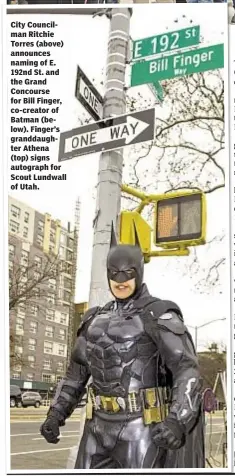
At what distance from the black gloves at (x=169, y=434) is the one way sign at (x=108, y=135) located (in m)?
1.05

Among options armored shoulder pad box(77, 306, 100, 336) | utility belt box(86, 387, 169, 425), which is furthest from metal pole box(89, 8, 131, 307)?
utility belt box(86, 387, 169, 425)

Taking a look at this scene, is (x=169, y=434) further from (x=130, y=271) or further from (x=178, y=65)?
(x=178, y=65)

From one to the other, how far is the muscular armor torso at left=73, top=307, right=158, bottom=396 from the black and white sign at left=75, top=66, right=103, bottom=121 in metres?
0.79

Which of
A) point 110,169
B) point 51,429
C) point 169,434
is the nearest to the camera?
point 169,434

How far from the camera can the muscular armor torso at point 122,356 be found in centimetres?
239

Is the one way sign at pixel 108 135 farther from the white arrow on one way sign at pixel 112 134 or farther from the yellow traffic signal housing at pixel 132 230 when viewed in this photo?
the yellow traffic signal housing at pixel 132 230

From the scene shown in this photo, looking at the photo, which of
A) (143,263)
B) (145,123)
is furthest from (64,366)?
(145,123)

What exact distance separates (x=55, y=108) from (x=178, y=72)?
0.51 metres

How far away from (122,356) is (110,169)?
2.37 feet

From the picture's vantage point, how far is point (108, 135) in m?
2.63

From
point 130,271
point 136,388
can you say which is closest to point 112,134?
point 130,271

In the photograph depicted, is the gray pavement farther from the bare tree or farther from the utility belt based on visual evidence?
the bare tree

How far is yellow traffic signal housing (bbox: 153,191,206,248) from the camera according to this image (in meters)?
2.56

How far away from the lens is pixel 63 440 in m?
2.51
